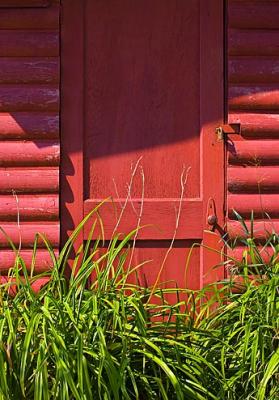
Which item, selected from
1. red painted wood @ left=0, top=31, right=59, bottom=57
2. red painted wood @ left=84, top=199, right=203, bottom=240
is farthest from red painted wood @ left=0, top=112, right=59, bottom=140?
red painted wood @ left=84, top=199, right=203, bottom=240

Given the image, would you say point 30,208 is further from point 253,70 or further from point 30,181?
point 253,70

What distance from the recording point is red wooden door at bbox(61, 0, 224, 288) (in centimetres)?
522

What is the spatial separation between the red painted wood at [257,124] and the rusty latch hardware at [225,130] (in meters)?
0.04

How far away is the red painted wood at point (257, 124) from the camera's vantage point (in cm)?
523

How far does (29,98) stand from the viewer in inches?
204

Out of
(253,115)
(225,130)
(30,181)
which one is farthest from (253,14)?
(30,181)

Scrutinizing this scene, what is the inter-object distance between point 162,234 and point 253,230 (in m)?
0.61

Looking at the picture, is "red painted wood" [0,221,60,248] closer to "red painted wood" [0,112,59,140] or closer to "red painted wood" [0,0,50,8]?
"red painted wood" [0,112,59,140]

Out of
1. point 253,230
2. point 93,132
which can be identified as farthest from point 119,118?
point 253,230

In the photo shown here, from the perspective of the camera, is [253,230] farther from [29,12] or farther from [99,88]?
[29,12]

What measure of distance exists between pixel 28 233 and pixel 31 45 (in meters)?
→ 1.26

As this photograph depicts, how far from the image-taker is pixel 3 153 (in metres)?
5.16

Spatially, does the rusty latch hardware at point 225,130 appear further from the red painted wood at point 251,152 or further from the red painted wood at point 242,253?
the red painted wood at point 242,253

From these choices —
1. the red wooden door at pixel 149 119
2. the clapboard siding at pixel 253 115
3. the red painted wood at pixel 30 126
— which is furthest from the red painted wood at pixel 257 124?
the red painted wood at pixel 30 126
